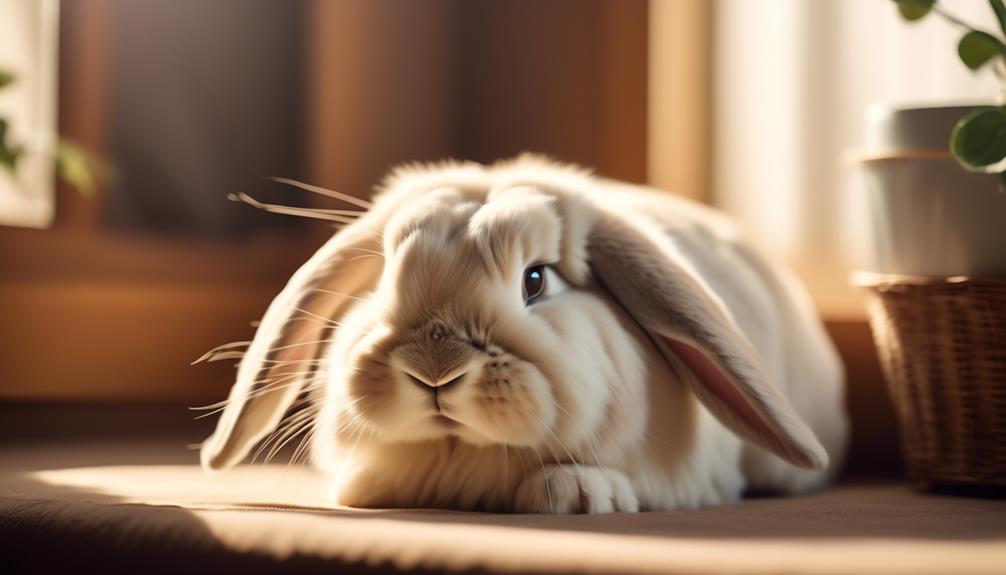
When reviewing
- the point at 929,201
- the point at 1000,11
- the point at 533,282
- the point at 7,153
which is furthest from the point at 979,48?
the point at 7,153

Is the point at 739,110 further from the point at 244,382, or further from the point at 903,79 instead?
the point at 244,382

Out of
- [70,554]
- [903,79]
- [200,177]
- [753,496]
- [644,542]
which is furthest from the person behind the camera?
[200,177]

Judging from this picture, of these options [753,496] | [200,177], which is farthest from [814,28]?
[200,177]

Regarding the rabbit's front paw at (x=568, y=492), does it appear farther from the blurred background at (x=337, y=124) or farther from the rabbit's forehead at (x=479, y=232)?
the blurred background at (x=337, y=124)

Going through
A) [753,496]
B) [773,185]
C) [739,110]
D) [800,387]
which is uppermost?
[739,110]

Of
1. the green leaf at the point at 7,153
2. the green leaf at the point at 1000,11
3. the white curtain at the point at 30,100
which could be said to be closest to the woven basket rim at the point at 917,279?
the green leaf at the point at 1000,11

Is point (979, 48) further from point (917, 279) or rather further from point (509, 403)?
point (509, 403)

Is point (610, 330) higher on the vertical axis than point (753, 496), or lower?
higher

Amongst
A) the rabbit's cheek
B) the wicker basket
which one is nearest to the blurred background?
the wicker basket
